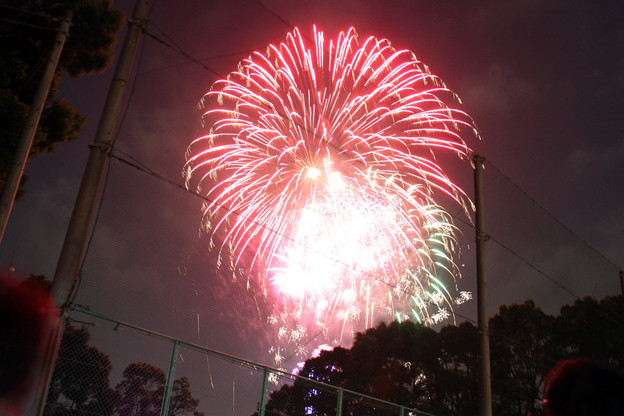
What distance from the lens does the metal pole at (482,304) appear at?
12.8m

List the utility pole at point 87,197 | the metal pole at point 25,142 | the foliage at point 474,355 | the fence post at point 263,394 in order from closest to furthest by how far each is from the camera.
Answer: the utility pole at point 87,197 < the metal pole at point 25,142 < the fence post at point 263,394 < the foliage at point 474,355

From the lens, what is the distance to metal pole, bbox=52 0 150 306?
770 cm

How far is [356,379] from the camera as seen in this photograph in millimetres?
33500

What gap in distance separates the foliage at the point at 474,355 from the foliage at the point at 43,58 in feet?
69.1

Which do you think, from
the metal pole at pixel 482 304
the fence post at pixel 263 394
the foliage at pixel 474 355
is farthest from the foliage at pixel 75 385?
the foliage at pixel 474 355

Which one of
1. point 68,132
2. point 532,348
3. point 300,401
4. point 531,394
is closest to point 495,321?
point 532,348

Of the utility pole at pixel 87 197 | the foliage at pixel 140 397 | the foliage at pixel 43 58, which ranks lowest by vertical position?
the foliage at pixel 140 397

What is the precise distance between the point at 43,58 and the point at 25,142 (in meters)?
7.42

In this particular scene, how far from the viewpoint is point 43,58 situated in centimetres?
1438

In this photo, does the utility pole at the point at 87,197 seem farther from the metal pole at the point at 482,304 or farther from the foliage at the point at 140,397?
the metal pole at the point at 482,304

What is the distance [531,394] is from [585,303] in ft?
21.1

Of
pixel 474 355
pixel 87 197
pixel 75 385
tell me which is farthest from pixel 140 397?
pixel 474 355

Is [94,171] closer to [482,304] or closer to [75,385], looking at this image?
[75,385]

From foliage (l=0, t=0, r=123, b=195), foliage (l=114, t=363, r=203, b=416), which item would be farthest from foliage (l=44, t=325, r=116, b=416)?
foliage (l=0, t=0, r=123, b=195)
